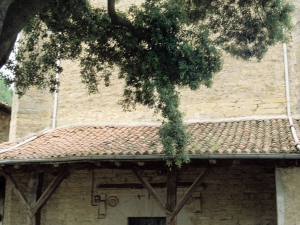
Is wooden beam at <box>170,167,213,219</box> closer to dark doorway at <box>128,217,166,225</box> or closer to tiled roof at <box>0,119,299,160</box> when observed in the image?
tiled roof at <box>0,119,299,160</box>

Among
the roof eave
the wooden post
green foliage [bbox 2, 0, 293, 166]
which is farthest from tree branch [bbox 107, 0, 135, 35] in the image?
the wooden post

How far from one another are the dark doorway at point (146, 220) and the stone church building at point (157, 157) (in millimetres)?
21

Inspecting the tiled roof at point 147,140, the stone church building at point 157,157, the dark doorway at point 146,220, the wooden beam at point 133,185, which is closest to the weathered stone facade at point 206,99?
the stone church building at point 157,157

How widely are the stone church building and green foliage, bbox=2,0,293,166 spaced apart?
1.15 metres

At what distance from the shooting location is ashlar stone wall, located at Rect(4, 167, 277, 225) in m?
9.12

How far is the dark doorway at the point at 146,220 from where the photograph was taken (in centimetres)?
981

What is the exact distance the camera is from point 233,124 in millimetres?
9977

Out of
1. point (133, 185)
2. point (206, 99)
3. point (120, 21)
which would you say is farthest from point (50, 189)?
point (206, 99)

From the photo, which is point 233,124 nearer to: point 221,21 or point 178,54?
point 221,21

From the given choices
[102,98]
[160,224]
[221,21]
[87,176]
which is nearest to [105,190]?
[87,176]

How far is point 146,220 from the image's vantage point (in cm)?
990

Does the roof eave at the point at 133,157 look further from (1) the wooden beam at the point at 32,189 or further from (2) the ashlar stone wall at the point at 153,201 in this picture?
(2) the ashlar stone wall at the point at 153,201

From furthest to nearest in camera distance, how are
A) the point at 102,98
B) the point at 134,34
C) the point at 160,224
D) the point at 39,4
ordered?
the point at 102,98, the point at 160,224, the point at 134,34, the point at 39,4

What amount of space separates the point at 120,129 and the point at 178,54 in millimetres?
4033
